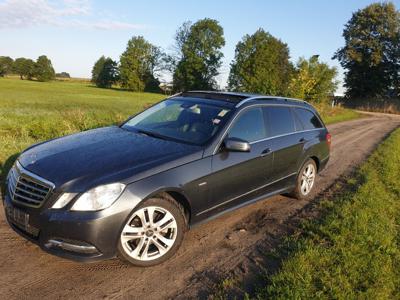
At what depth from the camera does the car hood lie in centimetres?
340

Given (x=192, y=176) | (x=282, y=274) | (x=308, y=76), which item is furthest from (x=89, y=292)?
(x=308, y=76)

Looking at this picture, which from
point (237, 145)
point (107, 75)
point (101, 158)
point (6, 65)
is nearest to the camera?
point (101, 158)

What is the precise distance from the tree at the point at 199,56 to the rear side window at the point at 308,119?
6910 cm

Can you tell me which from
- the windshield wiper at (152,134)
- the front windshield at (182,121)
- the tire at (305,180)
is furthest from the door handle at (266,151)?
the windshield wiper at (152,134)

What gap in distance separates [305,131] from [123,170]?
3675 mm

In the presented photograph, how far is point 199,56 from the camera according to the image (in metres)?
75.8

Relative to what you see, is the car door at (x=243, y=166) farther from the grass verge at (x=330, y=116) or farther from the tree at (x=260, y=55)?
the tree at (x=260, y=55)

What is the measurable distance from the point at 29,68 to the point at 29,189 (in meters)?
112

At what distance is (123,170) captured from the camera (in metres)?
3.52

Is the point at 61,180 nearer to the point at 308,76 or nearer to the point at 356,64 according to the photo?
the point at 308,76

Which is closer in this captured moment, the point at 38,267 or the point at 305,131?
→ the point at 38,267

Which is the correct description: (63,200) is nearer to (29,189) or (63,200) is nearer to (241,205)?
(29,189)

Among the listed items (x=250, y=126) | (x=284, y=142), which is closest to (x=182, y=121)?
(x=250, y=126)

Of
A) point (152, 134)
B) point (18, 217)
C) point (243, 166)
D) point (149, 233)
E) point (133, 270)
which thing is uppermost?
point (152, 134)
